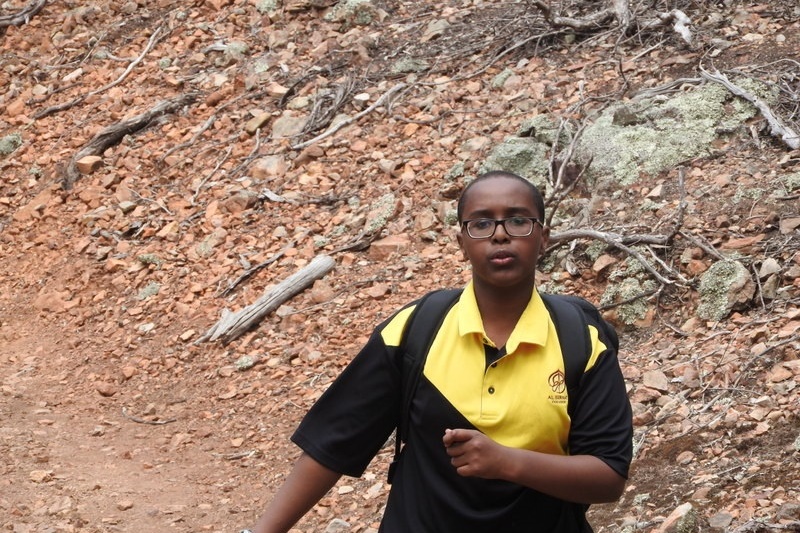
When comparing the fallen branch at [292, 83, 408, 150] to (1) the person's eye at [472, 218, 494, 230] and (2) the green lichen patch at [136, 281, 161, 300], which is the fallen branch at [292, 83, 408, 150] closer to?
(2) the green lichen patch at [136, 281, 161, 300]

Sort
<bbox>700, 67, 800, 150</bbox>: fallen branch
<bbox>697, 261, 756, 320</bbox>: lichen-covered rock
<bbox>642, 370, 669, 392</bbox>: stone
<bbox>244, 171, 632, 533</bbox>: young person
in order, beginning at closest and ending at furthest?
<bbox>244, 171, 632, 533</bbox>: young person
<bbox>642, 370, 669, 392</bbox>: stone
<bbox>697, 261, 756, 320</bbox>: lichen-covered rock
<bbox>700, 67, 800, 150</bbox>: fallen branch

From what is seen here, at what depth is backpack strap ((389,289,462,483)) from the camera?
2.33 metres

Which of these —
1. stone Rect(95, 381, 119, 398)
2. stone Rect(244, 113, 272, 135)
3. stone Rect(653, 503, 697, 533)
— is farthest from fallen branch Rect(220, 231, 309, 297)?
stone Rect(653, 503, 697, 533)

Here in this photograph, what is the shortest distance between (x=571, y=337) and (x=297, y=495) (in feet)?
2.33

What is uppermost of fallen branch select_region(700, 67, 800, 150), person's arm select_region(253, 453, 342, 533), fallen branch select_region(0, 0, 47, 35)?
person's arm select_region(253, 453, 342, 533)

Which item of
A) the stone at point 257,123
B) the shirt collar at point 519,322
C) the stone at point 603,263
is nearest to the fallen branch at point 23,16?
the stone at point 257,123

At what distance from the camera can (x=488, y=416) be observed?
2.23 metres

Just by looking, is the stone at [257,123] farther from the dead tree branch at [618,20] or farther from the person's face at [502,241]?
the person's face at [502,241]

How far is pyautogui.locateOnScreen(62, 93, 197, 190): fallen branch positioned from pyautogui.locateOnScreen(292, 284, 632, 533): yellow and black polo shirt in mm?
7090

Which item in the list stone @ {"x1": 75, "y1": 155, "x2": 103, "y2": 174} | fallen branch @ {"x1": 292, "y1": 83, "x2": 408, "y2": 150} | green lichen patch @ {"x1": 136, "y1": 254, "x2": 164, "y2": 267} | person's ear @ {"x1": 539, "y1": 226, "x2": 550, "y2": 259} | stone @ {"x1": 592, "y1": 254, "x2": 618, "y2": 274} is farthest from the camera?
stone @ {"x1": 75, "y1": 155, "x2": 103, "y2": 174}

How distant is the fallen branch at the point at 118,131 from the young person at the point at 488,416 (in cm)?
702

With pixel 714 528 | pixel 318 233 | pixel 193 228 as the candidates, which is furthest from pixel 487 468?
pixel 193 228

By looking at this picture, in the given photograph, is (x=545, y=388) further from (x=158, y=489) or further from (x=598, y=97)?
(x=598, y=97)

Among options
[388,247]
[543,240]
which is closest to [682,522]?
[543,240]
